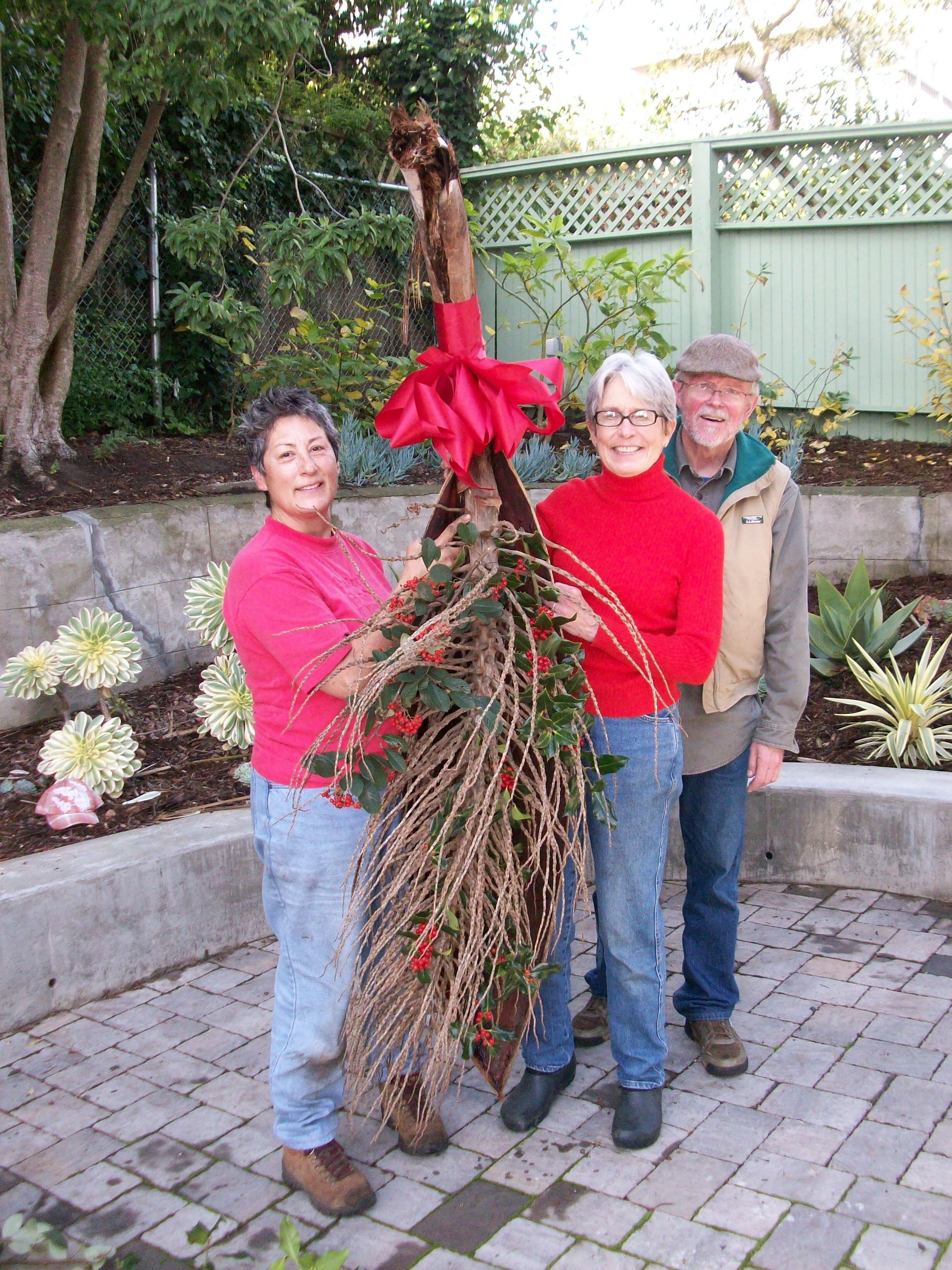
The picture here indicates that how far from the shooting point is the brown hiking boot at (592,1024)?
3174 mm

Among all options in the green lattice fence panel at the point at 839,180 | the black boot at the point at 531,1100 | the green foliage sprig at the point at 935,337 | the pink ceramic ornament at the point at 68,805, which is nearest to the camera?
the black boot at the point at 531,1100

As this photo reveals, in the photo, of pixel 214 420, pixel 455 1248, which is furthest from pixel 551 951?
pixel 214 420

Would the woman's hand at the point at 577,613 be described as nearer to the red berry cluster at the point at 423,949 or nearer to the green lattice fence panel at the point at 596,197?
the red berry cluster at the point at 423,949

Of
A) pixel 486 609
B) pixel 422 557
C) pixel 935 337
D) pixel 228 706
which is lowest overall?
pixel 228 706

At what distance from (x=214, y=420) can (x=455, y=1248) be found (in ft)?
20.8

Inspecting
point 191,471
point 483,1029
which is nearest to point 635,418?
point 483,1029

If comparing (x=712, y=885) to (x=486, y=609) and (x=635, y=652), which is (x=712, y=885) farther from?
(x=486, y=609)

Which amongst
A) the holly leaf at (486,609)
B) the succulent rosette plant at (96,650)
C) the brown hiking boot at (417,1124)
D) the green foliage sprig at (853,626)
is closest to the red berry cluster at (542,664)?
the holly leaf at (486,609)

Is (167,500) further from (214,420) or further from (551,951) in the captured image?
(551,951)

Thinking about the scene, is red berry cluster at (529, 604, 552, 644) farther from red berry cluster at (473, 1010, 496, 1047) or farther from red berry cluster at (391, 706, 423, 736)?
red berry cluster at (473, 1010, 496, 1047)

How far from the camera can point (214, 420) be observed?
773cm

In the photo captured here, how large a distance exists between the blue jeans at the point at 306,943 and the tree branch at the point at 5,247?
4.11m

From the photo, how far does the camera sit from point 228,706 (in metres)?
4.19

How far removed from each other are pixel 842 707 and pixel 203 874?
2.87m
